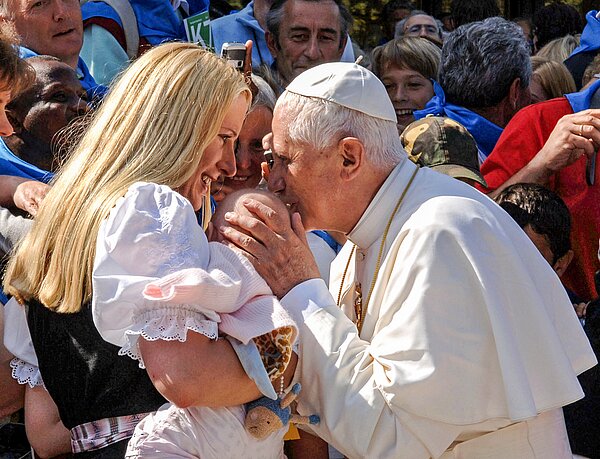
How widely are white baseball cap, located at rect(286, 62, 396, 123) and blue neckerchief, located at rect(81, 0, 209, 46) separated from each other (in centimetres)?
264

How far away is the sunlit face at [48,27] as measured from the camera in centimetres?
498

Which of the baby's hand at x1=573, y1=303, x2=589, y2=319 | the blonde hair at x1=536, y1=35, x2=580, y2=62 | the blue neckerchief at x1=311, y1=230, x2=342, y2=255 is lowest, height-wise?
the baby's hand at x1=573, y1=303, x2=589, y2=319

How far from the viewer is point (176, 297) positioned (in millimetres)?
2473

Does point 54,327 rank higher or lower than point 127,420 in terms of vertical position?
higher

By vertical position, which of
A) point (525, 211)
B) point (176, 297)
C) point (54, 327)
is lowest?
point (525, 211)

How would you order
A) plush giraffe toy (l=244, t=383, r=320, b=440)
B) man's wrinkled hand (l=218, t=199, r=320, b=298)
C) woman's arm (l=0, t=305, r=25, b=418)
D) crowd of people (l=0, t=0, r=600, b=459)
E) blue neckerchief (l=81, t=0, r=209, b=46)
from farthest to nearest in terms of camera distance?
blue neckerchief (l=81, t=0, r=209, b=46) → woman's arm (l=0, t=305, r=25, b=418) → man's wrinkled hand (l=218, t=199, r=320, b=298) → plush giraffe toy (l=244, t=383, r=320, b=440) → crowd of people (l=0, t=0, r=600, b=459)

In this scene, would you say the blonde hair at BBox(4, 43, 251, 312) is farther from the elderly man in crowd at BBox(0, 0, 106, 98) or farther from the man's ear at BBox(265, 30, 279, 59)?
the man's ear at BBox(265, 30, 279, 59)

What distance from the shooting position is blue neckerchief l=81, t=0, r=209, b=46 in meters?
5.77

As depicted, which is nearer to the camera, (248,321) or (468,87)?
(248,321)

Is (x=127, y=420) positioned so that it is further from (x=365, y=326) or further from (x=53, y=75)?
(x=53, y=75)

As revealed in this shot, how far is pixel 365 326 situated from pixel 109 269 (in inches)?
42.2

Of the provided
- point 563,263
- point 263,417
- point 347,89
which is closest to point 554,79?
point 563,263

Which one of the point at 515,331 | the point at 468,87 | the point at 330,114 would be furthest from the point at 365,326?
the point at 468,87

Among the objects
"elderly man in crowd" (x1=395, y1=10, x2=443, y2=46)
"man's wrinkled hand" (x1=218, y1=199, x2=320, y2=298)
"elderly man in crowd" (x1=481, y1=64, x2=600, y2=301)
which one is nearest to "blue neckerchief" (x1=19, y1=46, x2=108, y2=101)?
"man's wrinkled hand" (x1=218, y1=199, x2=320, y2=298)
